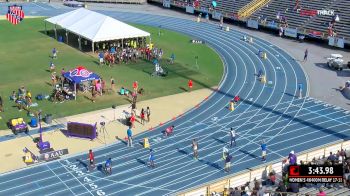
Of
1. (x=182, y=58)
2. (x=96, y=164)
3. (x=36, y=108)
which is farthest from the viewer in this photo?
(x=182, y=58)

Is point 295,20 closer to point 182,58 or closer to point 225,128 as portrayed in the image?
point 182,58

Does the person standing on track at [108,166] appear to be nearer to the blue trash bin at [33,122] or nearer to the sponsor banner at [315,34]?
the blue trash bin at [33,122]

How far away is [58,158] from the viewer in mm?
31312

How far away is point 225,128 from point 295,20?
34.1 metres

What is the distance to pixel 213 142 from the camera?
110 ft

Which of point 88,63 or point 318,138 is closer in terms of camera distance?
point 318,138

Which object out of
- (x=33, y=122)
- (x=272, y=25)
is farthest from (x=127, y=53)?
(x=272, y=25)

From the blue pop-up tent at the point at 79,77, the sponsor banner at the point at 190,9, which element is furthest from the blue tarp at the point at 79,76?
the sponsor banner at the point at 190,9

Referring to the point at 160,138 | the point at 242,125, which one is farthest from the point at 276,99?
the point at 160,138

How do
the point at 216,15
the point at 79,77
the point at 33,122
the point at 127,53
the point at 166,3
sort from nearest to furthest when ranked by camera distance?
the point at 33,122 < the point at 79,77 < the point at 127,53 < the point at 216,15 < the point at 166,3

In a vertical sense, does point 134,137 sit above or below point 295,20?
below
